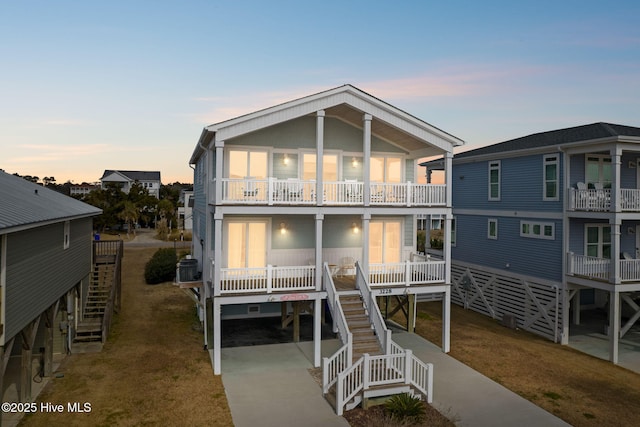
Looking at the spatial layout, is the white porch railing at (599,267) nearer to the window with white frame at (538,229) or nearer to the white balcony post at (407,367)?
the window with white frame at (538,229)

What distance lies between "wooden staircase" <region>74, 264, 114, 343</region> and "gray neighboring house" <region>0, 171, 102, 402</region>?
0.84m

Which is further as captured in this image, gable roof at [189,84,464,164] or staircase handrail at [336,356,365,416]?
gable roof at [189,84,464,164]

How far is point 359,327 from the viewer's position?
1370 cm

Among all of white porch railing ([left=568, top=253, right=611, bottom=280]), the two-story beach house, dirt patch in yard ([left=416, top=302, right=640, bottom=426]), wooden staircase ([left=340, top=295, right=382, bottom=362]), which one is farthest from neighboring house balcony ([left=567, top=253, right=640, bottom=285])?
wooden staircase ([left=340, top=295, right=382, bottom=362])

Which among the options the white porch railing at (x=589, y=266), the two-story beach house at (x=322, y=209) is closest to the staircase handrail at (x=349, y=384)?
the two-story beach house at (x=322, y=209)

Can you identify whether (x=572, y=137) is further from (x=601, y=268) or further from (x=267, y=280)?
(x=267, y=280)

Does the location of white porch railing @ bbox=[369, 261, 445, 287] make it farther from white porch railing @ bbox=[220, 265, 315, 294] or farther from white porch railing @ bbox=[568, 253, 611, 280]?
white porch railing @ bbox=[568, 253, 611, 280]

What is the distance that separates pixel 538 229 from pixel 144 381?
57.7 ft

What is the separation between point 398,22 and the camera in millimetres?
23641

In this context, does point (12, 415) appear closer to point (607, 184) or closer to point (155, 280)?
point (155, 280)

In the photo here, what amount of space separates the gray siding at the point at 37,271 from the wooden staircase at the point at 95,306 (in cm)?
190

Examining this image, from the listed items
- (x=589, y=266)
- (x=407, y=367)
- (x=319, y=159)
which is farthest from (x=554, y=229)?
(x=319, y=159)

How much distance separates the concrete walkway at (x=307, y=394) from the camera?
10.4m

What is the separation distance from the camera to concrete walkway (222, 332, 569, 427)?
10414 mm
